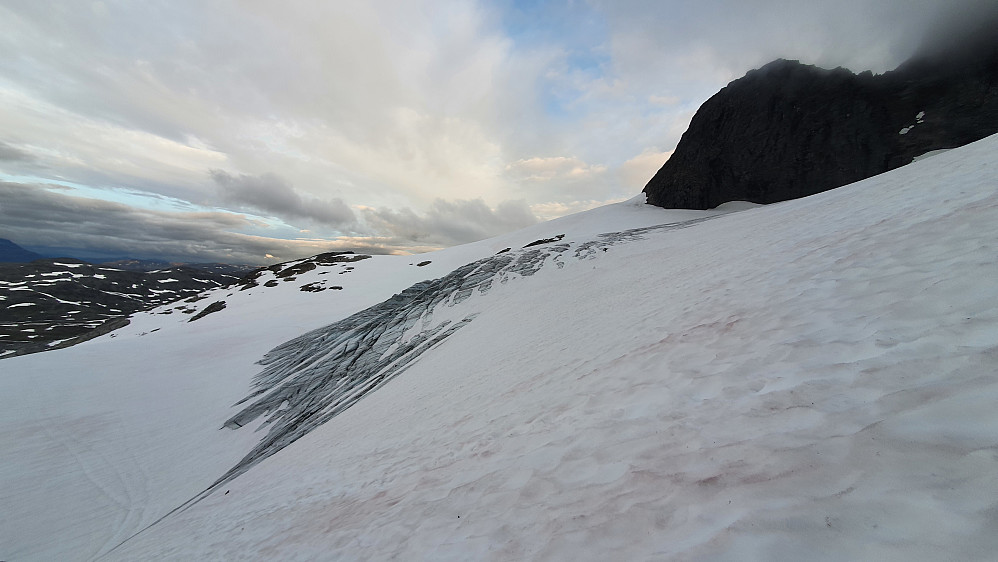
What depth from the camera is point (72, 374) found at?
1742 cm

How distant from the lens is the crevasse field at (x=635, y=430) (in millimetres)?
2400

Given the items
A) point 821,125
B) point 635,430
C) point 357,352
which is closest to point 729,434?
point 635,430

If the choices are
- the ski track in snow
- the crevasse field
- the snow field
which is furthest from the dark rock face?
the snow field

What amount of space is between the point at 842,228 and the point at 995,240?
3.58 metres

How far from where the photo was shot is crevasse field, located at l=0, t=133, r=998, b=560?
2400mm

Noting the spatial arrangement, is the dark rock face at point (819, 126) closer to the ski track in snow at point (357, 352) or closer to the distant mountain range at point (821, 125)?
the distant mountain range at point (821, 125)

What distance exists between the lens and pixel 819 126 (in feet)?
135

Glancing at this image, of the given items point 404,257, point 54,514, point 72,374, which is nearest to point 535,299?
point 54,514

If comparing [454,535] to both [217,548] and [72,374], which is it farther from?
[72,374]

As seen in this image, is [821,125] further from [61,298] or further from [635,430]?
[61,298]

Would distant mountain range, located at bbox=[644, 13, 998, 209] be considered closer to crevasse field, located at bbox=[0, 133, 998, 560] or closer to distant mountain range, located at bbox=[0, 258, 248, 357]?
crevasse field, located at bbox=[0, 133, 998, 560]

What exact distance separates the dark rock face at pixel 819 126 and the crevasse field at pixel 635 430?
1497 inches

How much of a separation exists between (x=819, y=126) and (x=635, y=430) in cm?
5593

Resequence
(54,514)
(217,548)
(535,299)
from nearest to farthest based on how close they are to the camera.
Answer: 1. (217,548)
2. (54,514)
3. (535,299)
